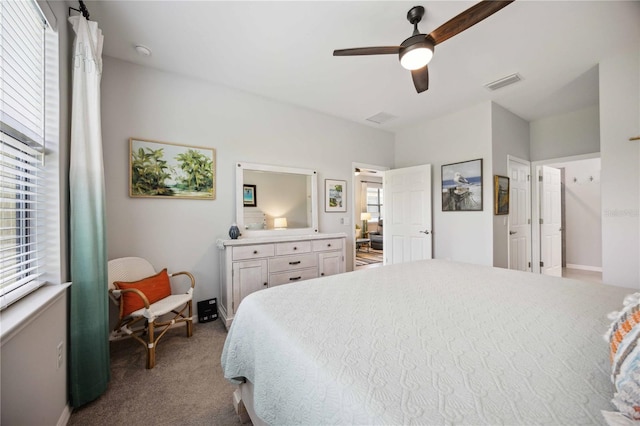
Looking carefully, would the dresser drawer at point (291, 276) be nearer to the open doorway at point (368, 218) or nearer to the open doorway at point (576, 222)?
the open doorway at point (368, 218)

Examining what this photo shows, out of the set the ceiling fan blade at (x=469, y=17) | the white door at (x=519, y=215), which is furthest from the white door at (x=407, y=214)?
the ceiling fan blade at (x=469, y=17)

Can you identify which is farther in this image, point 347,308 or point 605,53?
point 605,53

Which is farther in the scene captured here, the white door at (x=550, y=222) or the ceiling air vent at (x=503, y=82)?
the white door at (x=550, y=222)

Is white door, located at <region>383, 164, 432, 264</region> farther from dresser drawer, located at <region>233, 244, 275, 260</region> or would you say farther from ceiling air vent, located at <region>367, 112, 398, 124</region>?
dresser drawer, located at <region>233, 244, 275, 260</region>

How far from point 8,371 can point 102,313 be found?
72cm

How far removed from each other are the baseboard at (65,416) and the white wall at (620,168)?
176 inches

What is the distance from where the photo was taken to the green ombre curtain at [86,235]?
1.51 metres

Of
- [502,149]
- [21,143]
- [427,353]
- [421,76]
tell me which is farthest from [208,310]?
[502,149]

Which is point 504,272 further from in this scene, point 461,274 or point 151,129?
point 151,129

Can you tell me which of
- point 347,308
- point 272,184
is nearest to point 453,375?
point 347,308

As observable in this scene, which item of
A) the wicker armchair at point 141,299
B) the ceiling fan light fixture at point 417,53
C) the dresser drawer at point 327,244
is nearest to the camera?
the ceiling fan light fixture at point 417,53

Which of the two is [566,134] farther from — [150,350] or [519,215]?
[150,350]

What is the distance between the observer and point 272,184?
3.27 meters

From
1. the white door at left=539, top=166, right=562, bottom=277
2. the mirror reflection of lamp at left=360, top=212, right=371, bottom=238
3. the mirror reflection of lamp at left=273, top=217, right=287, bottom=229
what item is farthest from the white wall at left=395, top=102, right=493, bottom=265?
the mirror reflection of lamp at left=360, top=212, right=371, bottom=238
